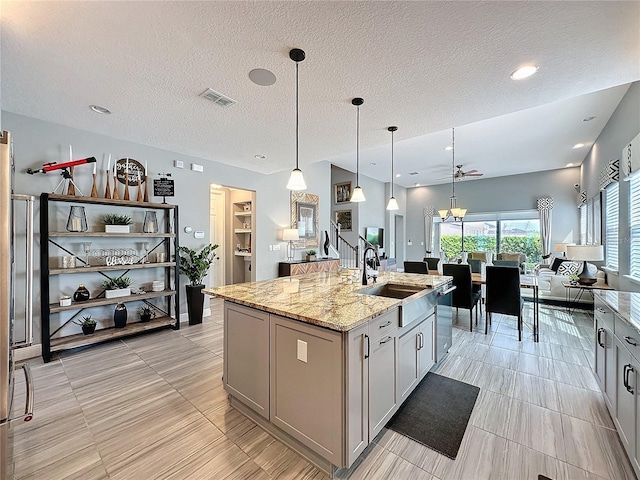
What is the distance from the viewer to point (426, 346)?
8.35 feet

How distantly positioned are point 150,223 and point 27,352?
6.46ft

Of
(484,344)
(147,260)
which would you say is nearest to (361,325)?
(484,344)

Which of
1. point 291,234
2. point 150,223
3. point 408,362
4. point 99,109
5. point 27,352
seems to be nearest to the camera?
point 408,362

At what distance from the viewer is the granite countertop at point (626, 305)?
1565mm

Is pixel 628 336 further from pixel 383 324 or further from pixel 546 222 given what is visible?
pixel 546 222

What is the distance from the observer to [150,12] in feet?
5.37

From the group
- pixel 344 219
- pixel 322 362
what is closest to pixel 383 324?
pixel 322 362

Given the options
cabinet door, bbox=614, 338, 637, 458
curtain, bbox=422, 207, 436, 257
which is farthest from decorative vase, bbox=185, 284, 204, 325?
curtain, bbox=422, 207, 436, 257

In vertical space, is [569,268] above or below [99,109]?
below

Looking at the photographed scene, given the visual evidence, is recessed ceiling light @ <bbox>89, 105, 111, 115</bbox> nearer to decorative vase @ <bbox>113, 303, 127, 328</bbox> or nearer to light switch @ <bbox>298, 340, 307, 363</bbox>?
decorative vase @ <bbox>113, 303, 127, 328</bbox>

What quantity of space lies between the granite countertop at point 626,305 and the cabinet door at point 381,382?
1325mm

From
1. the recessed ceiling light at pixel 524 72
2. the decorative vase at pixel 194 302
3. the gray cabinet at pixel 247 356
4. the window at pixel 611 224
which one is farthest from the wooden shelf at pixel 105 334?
the window at pixel 611 224

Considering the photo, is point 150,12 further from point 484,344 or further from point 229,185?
point 484,344

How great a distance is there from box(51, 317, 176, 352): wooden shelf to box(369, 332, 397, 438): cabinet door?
11.1ft
